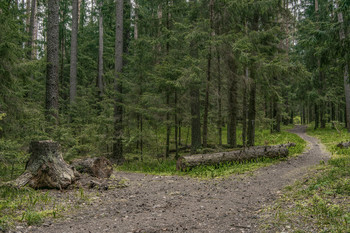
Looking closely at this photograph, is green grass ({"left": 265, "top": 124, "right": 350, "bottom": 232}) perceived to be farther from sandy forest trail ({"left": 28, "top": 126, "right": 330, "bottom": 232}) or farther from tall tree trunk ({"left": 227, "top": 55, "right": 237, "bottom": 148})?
tall tree trunk ({"left": 227, "top": 55, "right": 237, "bottom": 148})

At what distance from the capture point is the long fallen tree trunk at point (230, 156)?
33.5 feet

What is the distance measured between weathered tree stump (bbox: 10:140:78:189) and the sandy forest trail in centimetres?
125

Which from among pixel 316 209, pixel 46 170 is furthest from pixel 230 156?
pixel 46 170

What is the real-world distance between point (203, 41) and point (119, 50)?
173 inches

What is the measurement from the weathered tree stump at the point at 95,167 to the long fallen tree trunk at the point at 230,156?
10.0 feet

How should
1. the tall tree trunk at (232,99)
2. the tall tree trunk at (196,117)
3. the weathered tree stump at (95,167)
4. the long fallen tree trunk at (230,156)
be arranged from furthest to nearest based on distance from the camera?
the tall tree trunk at (232,99)
the tall tree trunk at (196,117)
the long fallen tree trunk at (230,156)
the weathered tree stump at (95,167)

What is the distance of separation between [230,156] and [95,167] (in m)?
5.73

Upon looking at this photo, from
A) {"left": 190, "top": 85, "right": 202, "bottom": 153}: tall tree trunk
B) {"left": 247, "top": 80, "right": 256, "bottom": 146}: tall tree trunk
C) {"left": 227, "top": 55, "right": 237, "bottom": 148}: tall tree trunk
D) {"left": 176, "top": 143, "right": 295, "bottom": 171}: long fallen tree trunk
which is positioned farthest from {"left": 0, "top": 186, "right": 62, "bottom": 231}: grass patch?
{"left": 247, "top": 80, "right": 256, "bottom": 146}: tall tree trunk

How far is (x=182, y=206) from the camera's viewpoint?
5668 millimetres

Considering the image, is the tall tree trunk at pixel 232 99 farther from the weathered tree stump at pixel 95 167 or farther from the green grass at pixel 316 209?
the weathered tree stump at pixel 95 167

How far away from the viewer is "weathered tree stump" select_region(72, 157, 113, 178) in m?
8.38

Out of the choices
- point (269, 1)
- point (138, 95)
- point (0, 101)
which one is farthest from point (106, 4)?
point (0, 101)

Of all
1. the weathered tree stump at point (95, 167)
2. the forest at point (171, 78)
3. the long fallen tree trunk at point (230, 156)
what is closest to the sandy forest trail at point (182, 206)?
the weathered tree stump at point (95, 167)

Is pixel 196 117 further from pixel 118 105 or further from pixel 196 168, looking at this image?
pixel 118 105
